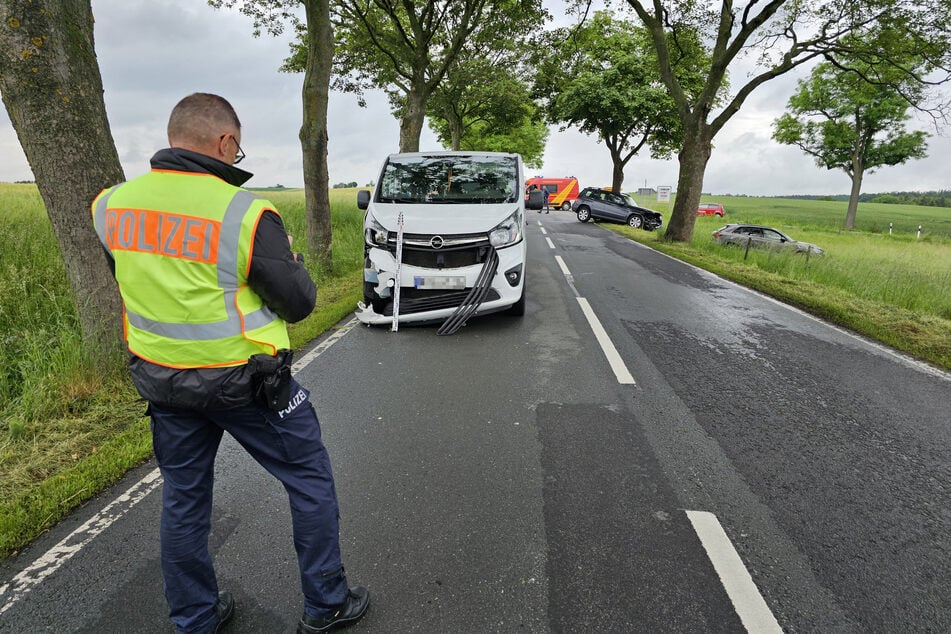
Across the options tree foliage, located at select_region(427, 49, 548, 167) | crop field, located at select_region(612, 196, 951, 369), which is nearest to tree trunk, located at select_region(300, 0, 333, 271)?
crop field, located at select_region(612, 196, 951, 369)

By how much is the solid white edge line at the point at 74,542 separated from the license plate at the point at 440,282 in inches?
129

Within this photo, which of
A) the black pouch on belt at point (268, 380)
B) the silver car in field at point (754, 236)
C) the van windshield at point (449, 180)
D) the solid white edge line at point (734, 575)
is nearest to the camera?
the black pouch on belt at point (268, 380)

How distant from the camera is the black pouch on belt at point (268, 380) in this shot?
1624 mm

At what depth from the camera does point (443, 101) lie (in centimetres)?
2395

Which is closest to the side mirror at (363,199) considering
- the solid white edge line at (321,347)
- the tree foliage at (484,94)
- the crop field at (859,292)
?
the solid white edge line at (321,347)

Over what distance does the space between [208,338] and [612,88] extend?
2705cm

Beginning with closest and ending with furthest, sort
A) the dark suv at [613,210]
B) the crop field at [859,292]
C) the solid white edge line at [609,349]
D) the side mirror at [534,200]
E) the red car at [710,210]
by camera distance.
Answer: the solid white edge line at [609,349] → the crop field at [859,292] → the side mirror at [534,200] → the dark suv at [613,210] → the red car at [710,210]

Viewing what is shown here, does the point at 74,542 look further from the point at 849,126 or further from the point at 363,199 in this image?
the point at 849,126

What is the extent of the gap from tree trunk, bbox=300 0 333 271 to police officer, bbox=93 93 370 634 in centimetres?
745

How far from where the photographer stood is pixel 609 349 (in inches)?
206

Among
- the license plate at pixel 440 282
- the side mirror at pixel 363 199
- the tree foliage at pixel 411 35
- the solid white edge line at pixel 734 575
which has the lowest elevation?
the solid white edge line at pixel 734 575

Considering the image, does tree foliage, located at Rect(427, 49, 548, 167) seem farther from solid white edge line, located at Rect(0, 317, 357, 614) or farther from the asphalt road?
solid white edge line, located at Rect(0, 317, 357, 614)

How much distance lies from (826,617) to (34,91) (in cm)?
563

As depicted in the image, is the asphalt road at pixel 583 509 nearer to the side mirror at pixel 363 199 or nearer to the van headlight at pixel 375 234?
the van headlight at pixel 375 234
